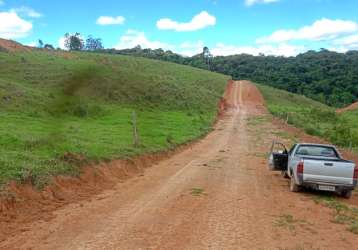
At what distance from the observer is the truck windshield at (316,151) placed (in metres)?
15.5

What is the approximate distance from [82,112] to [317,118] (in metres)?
30.7

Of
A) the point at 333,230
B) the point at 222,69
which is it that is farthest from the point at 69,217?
the point at 222,69

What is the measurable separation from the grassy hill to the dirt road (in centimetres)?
1563

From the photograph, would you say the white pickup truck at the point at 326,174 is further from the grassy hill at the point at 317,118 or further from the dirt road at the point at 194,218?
the grassy hill at the point at 317,118

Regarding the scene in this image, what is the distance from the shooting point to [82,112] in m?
31.6

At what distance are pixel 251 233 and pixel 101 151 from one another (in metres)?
9.56

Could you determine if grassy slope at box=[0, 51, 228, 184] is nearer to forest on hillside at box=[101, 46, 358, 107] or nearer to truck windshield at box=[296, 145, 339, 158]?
truck windshield at box=[296, 145, 339, 158]

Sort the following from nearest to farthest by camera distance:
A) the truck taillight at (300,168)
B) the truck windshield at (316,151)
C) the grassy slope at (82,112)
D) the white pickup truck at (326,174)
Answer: the grassy slope at (82,112), the white pickup truck at (326,174), the truck taillight at (300,168), the truck windshield at (316,151)

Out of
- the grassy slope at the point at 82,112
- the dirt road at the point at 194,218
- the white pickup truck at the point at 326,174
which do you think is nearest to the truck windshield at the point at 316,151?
the dirt road at the point at 194,218

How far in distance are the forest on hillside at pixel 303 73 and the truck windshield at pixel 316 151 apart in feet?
257

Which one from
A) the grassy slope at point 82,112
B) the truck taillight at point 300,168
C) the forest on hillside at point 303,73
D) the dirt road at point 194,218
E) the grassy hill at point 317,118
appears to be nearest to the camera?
the grassy slope at point 82,112

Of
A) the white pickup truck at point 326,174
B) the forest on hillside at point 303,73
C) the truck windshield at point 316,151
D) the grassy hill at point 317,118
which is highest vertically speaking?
the forest on hillside at point 303,73

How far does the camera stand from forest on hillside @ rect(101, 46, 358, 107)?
9506cm

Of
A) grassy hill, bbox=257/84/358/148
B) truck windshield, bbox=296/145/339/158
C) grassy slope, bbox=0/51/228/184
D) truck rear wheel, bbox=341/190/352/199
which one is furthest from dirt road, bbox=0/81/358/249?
grassy hill, bbox=257/84/358/148
